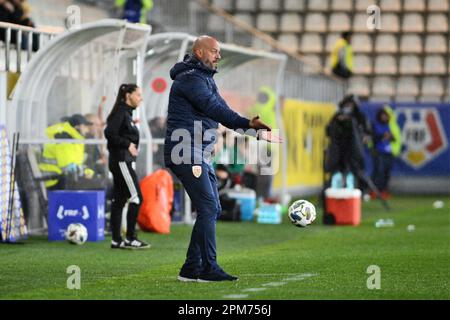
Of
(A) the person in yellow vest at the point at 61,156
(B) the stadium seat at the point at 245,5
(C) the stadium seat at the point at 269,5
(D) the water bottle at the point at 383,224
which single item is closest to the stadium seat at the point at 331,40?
(C) the stadium seat at the point at 269,5

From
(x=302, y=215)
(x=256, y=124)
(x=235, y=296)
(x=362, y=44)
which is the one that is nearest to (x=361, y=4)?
(x=362, y=44)

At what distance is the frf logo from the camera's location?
101ft

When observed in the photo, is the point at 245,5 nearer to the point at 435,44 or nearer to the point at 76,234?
the point at 435,44

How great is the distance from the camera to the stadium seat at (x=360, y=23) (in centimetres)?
3538

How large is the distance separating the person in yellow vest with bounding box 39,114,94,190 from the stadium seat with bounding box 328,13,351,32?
19.4 m

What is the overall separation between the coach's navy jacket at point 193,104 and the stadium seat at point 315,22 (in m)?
25.0

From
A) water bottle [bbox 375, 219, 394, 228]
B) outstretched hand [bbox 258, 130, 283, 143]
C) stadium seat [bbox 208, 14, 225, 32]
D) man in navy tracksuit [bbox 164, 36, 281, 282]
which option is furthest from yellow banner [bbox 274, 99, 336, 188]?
outstretched hand [bbox 258, 130, 283, 143]

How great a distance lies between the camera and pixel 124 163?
14.8 m

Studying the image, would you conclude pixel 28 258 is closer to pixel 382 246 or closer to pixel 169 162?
pixel 169 162

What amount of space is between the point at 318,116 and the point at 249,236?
1259cm

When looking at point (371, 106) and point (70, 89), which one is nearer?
point (70, 89)

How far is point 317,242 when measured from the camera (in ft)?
52.7

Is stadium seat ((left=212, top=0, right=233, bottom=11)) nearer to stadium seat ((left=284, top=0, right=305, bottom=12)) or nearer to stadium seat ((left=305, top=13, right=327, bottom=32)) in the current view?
stadium seat ((left=284, top=0, right=305, bottom=12))
